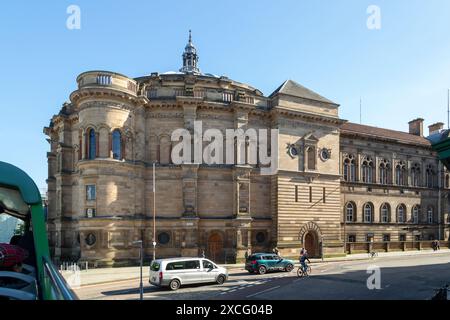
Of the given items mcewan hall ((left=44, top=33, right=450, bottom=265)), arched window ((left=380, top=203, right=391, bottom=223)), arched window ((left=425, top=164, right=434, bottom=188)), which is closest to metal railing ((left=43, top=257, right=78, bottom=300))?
mcewan hall ((left=44, top=33, right=450, bottom=265))

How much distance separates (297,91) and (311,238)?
17.5m

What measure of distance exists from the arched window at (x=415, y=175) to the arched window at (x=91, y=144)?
44711mm

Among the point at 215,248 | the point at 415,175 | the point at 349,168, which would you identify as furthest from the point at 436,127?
the point at 215,248

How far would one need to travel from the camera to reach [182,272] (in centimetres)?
1953

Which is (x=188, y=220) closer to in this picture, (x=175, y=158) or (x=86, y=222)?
(x=175, y=158)

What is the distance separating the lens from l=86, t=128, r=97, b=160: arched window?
31594mm

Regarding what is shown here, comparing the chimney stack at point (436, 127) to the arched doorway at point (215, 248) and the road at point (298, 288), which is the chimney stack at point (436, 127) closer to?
the road at point (298, 288)

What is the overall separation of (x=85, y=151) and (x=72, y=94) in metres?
5.77

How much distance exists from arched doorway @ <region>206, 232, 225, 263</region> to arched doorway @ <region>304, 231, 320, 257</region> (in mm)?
10493

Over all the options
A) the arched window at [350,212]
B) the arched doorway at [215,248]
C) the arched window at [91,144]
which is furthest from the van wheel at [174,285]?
the arched window at [350,212]

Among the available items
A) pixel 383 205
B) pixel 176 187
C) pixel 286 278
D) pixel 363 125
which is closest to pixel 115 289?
pixel 286 278

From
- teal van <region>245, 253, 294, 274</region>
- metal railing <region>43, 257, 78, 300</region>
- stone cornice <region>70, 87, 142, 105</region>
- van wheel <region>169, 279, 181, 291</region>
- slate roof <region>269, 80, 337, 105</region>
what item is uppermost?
slate roof <region>269, 80, 337, 105</region>

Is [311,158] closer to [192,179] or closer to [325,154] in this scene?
[325,154]

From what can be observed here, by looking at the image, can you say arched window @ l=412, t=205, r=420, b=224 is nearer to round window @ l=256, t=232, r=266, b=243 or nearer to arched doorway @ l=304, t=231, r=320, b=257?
arched doorway @ l=304, t=231, r=320, b=257
